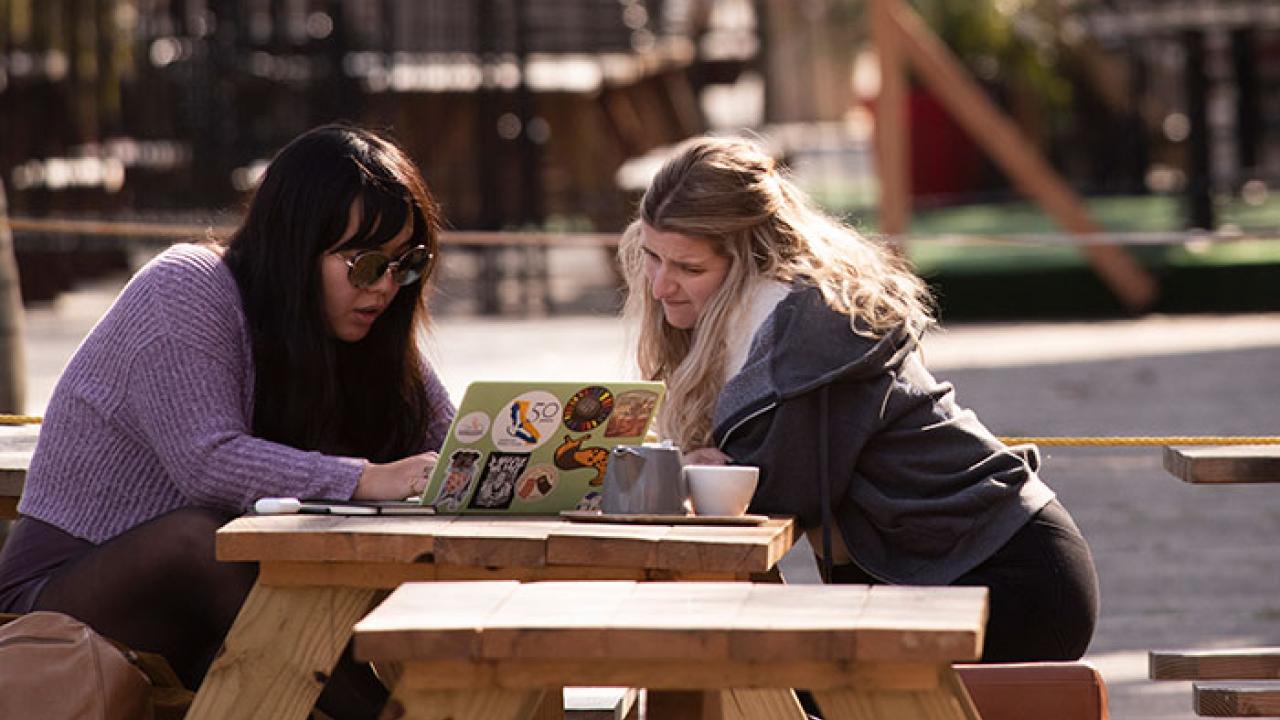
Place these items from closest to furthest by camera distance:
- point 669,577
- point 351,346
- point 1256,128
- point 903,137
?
point 669,577 < point 351,346 < point 903,137 < point 1256,128

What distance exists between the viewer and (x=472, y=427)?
12.9ft

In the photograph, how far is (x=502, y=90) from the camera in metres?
16.8

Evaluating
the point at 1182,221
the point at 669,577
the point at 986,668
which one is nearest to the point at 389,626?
the point at 669,577

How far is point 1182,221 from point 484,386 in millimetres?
14011

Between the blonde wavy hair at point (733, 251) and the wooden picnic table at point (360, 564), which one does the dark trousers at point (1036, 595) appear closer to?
the blonde wavy hair at point (733, 251)

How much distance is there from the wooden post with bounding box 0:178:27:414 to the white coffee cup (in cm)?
417

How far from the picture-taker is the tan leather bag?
3875 mm

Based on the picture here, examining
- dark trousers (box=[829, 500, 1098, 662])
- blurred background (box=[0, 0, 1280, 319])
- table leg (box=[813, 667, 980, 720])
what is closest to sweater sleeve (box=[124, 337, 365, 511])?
dark trousers (box=[829, 500, 1098, 662])

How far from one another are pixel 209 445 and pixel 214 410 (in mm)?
74

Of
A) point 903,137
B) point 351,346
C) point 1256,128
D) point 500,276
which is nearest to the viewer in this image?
point 351,346

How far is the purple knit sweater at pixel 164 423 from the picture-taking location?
4.25 m

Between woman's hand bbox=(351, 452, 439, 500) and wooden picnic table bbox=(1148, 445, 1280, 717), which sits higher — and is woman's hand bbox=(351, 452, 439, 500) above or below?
above

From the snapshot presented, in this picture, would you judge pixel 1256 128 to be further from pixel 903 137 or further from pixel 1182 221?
pixel 903 137

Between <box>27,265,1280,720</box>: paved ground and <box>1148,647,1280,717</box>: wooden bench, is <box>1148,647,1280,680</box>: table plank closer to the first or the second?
<box>1148,647,1280,717</box>: wooden bench
